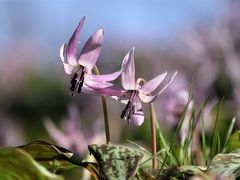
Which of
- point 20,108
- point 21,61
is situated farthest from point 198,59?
point 21,61

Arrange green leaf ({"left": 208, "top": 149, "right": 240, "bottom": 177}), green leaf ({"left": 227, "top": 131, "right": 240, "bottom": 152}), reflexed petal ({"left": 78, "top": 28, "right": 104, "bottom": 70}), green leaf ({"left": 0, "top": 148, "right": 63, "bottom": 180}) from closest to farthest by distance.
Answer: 1. green leaf ({"left": 0, "top": 148, "right": 63, "bottom": 180})
2. green leaf ({"left": 208, "top": 149, "right": 240, "bottom": 177})
3. reflexed petal ({"left": 78, "top": 28, "right": 104, "bottom": 70})
4. green leaf ({"left": 227, "top": 131, "right": 240, "bottom": 152})

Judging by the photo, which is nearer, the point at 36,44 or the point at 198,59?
the point at 198,59

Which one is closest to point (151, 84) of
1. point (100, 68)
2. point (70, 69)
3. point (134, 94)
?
point (134, 94)

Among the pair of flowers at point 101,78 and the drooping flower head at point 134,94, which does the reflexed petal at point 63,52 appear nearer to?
the pair of flowers at point 101,78

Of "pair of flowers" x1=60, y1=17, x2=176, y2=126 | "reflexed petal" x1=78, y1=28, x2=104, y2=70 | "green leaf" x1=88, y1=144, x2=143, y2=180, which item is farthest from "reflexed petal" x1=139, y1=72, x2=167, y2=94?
"green leaf" x1=88, y1=144, x2=143, y2=180

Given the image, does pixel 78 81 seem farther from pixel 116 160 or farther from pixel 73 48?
pixel 116 160

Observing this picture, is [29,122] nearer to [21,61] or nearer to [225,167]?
[21,61]

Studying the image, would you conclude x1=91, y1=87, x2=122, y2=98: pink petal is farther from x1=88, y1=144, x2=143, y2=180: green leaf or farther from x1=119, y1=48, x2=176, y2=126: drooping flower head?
x1=88, y1=144, x2=143, y2=180: green leaf
